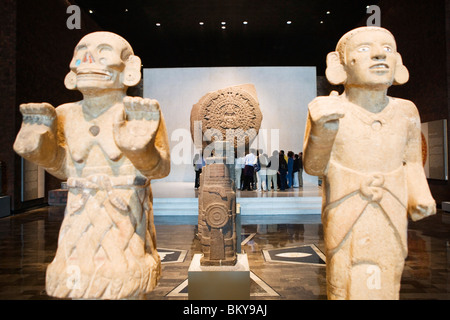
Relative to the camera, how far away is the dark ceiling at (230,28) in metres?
8.23

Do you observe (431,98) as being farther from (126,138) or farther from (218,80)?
(126,138)

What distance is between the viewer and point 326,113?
1683 millimetres

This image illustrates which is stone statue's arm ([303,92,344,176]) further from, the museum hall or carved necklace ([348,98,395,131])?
carved necklace ([348,98,395,131])

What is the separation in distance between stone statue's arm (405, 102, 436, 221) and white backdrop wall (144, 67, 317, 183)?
8542 mm

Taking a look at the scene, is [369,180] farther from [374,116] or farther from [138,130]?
[138,130]

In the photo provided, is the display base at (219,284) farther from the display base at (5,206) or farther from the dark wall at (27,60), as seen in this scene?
the dark wall at (27,60)

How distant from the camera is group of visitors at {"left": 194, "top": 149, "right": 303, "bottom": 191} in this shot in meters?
9.55

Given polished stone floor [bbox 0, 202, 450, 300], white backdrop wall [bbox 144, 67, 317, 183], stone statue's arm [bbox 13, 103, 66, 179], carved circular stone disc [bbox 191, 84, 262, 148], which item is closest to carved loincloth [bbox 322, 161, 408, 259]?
stone statue's arm [bbox 13, 103, 66, 179]

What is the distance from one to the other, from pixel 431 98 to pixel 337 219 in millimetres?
8046

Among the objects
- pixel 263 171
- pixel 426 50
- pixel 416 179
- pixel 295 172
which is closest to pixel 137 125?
pixel 416 179

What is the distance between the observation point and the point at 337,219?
1.93 m

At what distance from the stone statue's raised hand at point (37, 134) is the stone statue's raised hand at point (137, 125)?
1.49 feet

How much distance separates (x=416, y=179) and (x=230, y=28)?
8556mm

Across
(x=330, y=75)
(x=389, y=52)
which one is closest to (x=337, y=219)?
(x=330, y=75)
